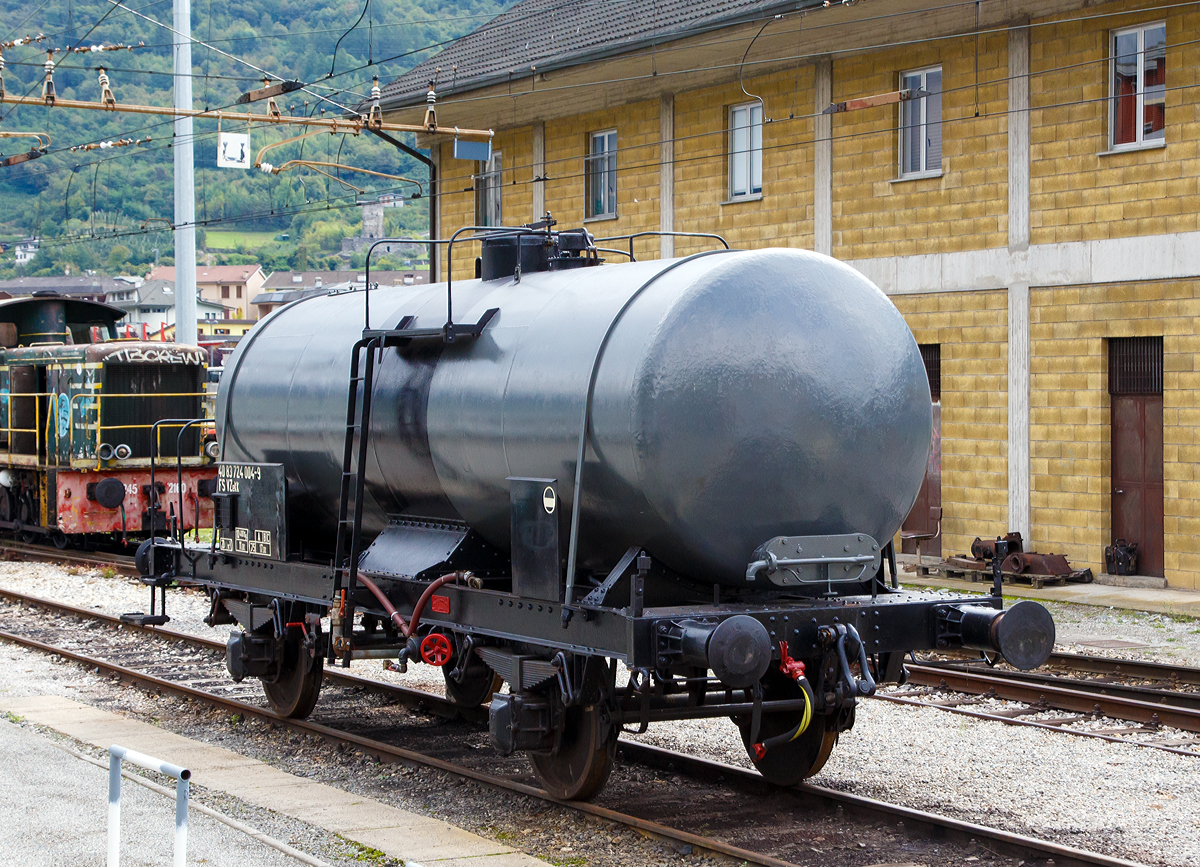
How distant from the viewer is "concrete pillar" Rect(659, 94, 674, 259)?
2409 cm

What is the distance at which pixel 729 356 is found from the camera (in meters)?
6.96

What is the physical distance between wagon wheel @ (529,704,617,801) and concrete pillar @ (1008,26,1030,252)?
1359cm

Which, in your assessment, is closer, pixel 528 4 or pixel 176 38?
pixel 176 38

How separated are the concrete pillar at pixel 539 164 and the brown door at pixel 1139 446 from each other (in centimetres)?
1225

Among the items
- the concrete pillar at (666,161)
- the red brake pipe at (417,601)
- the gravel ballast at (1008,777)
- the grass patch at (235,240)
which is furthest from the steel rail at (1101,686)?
the grass patch at (235,240)

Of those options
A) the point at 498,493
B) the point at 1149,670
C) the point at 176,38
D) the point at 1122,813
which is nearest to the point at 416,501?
the point at 498,493

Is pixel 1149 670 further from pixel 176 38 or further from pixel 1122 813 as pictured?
pixel 176 38

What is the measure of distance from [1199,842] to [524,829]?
3700mm

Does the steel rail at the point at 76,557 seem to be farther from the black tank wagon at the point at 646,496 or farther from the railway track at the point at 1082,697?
the railway track at the point at 1082,697

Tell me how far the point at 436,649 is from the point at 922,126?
14709mm

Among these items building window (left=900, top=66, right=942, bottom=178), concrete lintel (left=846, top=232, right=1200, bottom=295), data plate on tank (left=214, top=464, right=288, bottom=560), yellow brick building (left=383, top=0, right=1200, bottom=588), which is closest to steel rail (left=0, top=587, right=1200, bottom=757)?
data plate on tank (left=214, top=464, right=288, bottom=560)

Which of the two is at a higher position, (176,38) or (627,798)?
(176,38)

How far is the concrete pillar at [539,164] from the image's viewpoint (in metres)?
26.8

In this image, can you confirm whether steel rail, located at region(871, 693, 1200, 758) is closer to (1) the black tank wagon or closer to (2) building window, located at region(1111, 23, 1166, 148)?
(1) the black tank wagon
